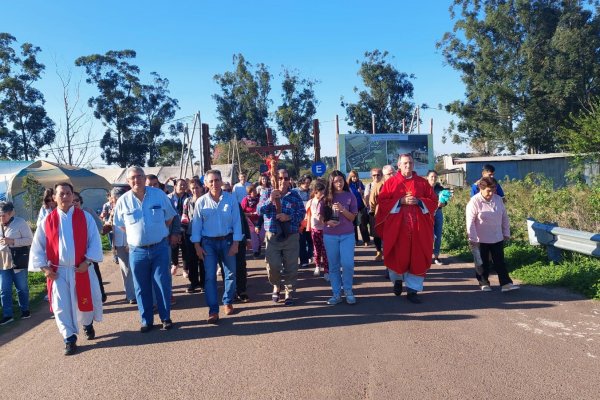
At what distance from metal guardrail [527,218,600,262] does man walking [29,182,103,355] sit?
624cm

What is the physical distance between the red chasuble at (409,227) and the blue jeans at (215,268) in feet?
6.95

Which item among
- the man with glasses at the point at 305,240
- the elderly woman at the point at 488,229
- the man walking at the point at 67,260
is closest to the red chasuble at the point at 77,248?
the man walking at the point at 67,260

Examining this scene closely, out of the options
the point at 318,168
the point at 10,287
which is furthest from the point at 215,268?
the point at 318,168

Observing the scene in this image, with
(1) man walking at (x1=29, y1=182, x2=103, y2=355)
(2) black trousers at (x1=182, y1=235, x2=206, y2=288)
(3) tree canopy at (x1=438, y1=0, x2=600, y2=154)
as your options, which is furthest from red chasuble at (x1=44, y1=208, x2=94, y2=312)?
(3) tree canopy at (x1=438, y1=0, x2=600, y2=154)

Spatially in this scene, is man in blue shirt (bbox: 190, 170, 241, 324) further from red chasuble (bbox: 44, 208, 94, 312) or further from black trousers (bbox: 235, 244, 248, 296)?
red chasuble (bbox: 44, 208, 94, 312)

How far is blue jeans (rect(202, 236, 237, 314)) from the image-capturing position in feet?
18.2

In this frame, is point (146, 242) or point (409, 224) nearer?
point (146, 242)

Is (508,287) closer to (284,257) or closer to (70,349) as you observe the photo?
(284,257)

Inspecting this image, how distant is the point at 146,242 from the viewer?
17.1 feet

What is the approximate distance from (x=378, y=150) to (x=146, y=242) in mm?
21636

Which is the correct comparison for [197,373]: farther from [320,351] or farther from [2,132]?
[2,132]

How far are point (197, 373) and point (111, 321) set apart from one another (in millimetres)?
2370

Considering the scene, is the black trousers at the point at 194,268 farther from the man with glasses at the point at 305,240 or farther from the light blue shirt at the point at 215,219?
the man with glasses at the point at 305,240

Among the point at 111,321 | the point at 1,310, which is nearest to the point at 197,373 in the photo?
the point at 111,321
